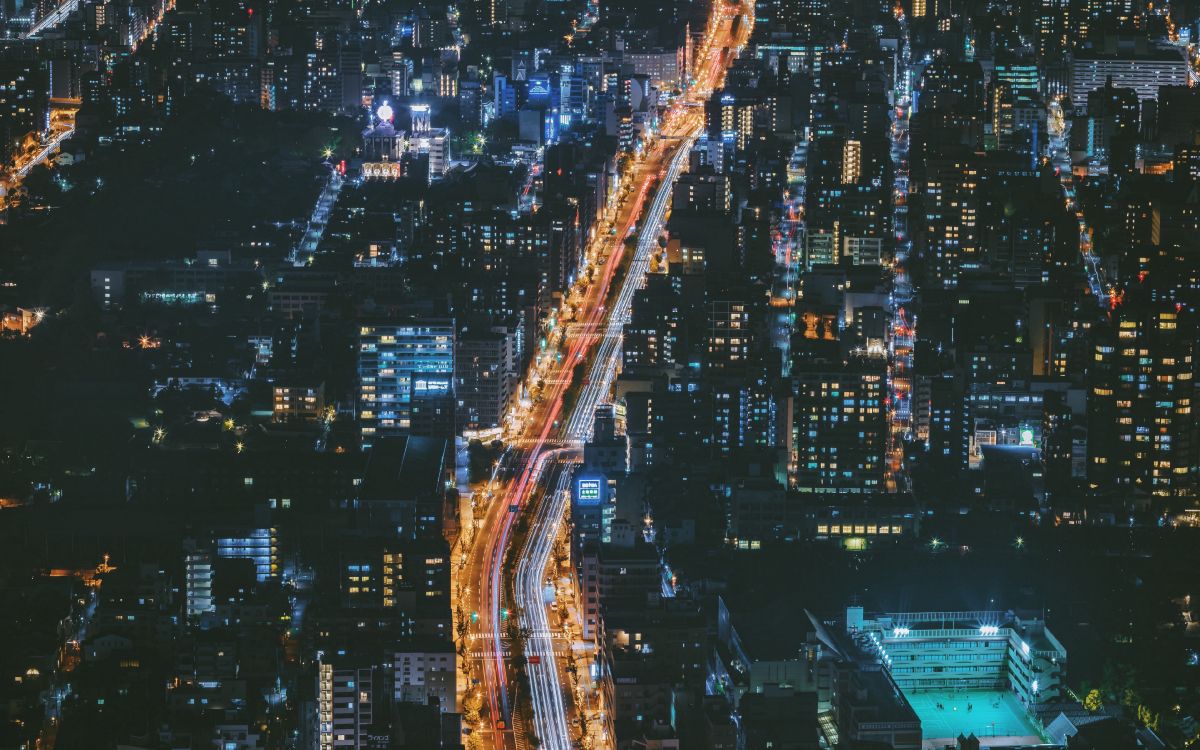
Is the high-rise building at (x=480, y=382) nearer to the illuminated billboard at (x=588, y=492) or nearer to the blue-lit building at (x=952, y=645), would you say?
the illuminated billboard at (x=588, y=492)

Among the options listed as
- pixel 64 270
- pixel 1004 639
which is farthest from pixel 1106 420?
pixel 64 270

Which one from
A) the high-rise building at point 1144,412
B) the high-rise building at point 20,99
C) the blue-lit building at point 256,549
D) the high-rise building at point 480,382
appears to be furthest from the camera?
the high-rise building at point 20,99

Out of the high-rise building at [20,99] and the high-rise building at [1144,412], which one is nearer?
the high-rise building at [1144,412]

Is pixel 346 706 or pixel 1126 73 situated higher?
pixel 1126 73

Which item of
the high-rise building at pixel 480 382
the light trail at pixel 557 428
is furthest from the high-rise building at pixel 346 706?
the high-rise building at pixel 480 382

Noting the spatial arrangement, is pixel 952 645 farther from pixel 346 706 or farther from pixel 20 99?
pixel 20 99

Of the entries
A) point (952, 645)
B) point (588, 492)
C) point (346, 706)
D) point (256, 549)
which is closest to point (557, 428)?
point (588, 492)

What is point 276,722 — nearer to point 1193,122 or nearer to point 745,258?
point 745,258

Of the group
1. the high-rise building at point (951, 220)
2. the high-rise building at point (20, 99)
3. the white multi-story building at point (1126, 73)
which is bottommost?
the high-rise building at point (951, 220)
